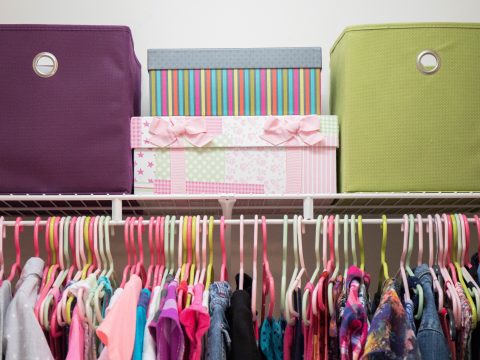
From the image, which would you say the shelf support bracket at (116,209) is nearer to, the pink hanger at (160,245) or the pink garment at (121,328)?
the pink hanger at (160,245)

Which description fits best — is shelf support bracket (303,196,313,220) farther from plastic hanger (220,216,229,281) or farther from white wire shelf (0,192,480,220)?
plastic hanger (220,216,229,281)

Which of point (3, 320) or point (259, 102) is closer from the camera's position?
point (3, 320)

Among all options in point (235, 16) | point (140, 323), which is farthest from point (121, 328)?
point (235, 16)

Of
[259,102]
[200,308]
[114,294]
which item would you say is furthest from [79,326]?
[259,102]

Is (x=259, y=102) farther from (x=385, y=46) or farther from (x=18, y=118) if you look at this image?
(x=18, y=118)

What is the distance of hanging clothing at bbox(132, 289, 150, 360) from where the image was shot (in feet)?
3.80

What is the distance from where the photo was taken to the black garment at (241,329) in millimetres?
1120

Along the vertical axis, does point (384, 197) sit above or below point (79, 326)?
above

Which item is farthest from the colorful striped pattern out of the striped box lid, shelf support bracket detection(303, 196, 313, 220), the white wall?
the white wall

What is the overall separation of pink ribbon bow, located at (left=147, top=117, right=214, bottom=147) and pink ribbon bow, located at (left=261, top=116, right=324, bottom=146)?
14 centimetres

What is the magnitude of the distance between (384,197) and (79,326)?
0.72 m

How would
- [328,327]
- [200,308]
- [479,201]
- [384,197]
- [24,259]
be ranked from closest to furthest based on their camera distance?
[200,308], [328,327], [384,197], [479,201], [24,259]

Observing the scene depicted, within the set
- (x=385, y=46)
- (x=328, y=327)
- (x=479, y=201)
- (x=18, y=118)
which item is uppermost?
(x=385, y=46)

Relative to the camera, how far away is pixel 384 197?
4.44 feet
